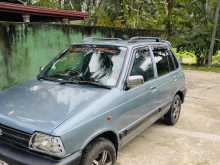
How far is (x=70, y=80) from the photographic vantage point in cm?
441

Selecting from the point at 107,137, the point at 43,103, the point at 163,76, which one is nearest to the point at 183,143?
the point at 163,76

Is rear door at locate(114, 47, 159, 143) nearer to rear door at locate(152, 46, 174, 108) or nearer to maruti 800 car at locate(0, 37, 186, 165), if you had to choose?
maruti 800 car at locate(0, 37, 186, 165)

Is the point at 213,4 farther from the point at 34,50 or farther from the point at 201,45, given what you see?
the point at 34,50

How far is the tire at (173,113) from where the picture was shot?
20.7 ft

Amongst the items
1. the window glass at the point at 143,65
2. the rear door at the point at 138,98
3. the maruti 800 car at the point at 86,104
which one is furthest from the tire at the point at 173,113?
the window glass at the point at 143,65

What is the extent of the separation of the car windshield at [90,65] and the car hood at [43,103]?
22 cm

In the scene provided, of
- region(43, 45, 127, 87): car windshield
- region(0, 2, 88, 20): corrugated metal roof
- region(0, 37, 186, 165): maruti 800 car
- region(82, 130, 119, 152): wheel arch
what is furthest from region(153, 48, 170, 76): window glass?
region(0, 2, 88, 20): corrugated metal roof

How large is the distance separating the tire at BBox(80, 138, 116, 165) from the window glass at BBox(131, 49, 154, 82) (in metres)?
1.22

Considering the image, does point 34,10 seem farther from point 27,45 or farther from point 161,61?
point 161,61

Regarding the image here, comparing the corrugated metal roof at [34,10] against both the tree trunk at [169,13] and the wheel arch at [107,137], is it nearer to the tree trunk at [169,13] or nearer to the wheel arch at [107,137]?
the wheel arch at [107,137]

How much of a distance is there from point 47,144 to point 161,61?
3105mm

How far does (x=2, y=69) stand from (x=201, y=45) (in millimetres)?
15525

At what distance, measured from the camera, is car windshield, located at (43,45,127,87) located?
4.36m

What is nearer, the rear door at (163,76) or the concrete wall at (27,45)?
the rear door at (163,76)
